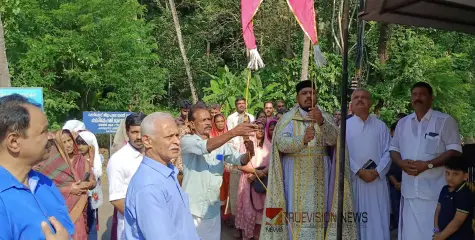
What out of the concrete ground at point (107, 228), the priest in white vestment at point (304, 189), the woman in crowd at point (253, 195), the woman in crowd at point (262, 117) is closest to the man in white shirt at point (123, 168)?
the priest in white vestment at point (304, 189)

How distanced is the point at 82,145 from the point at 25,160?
141 inches

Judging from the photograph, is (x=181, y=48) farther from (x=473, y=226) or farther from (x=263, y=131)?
(x=473, y=226)

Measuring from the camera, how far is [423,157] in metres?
4.93

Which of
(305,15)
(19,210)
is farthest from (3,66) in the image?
(19,210)

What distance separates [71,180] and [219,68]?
42.6ft

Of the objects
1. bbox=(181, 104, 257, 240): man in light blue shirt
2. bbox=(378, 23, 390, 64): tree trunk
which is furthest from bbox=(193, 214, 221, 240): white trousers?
bbox=(378, 23, 390, 64): tree trunk

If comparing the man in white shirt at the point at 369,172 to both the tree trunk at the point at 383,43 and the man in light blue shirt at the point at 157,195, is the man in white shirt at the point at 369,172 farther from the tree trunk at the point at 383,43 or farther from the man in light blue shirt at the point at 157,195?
the tree trunk at the point at 383,43

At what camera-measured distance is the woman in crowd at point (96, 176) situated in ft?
16.9

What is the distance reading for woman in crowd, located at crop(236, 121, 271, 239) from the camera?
6.83 meters

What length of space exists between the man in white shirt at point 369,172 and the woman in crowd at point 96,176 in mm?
2648

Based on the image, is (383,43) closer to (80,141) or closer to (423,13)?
(423,13)

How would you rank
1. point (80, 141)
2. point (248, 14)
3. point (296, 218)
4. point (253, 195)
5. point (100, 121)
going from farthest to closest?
point (100, 121)
point (253, 195)
point (80, 141)
point (296, 218)
point (248, 14)

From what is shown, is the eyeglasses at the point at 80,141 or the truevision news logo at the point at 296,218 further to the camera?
the eyeglasses at the point at 80,141

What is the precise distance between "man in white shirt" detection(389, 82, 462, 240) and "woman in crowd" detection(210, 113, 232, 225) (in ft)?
8.50
